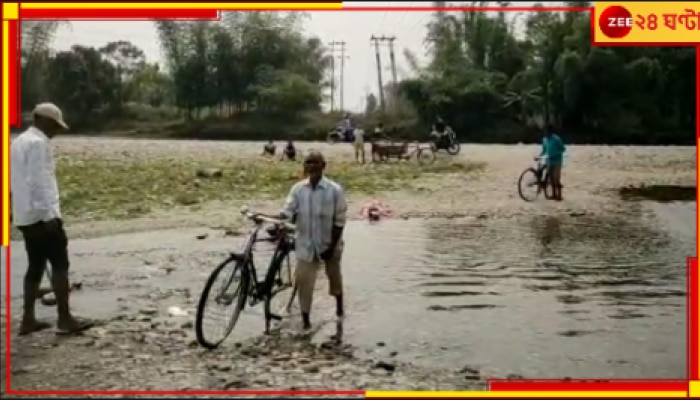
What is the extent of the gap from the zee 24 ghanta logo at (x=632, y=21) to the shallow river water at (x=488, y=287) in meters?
0.88

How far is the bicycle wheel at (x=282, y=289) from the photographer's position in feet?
15.4

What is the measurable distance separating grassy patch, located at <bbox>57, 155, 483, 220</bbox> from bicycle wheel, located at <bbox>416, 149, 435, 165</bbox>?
0.41ft

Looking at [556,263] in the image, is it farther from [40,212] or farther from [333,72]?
[40,212]

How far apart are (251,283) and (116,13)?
1438 mm

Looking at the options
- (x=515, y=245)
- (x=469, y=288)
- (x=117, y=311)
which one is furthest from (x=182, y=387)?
(x=515, y=245)

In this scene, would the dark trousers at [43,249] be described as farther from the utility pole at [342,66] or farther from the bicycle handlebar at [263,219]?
the utility pole at [342,66]

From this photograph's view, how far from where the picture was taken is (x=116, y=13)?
14.4ft

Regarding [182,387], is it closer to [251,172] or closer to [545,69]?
[251,172]

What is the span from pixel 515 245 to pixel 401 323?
0.77m

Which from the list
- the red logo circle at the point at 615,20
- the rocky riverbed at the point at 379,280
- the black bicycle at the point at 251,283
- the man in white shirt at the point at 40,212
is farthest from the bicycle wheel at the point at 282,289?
the red logo circle at the point at 615,20

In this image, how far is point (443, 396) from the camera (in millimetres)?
4055

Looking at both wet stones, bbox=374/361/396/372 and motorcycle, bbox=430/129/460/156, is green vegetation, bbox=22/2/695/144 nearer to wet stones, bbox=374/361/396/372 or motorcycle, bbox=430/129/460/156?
motorcycle, bbox=430/129/460/156

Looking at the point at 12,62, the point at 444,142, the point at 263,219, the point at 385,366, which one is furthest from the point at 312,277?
the point at 12,62

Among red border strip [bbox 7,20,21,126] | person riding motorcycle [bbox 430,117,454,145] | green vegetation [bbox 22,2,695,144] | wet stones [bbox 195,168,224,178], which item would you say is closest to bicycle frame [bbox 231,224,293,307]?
wet stones [bbox 195,168,224,178]
